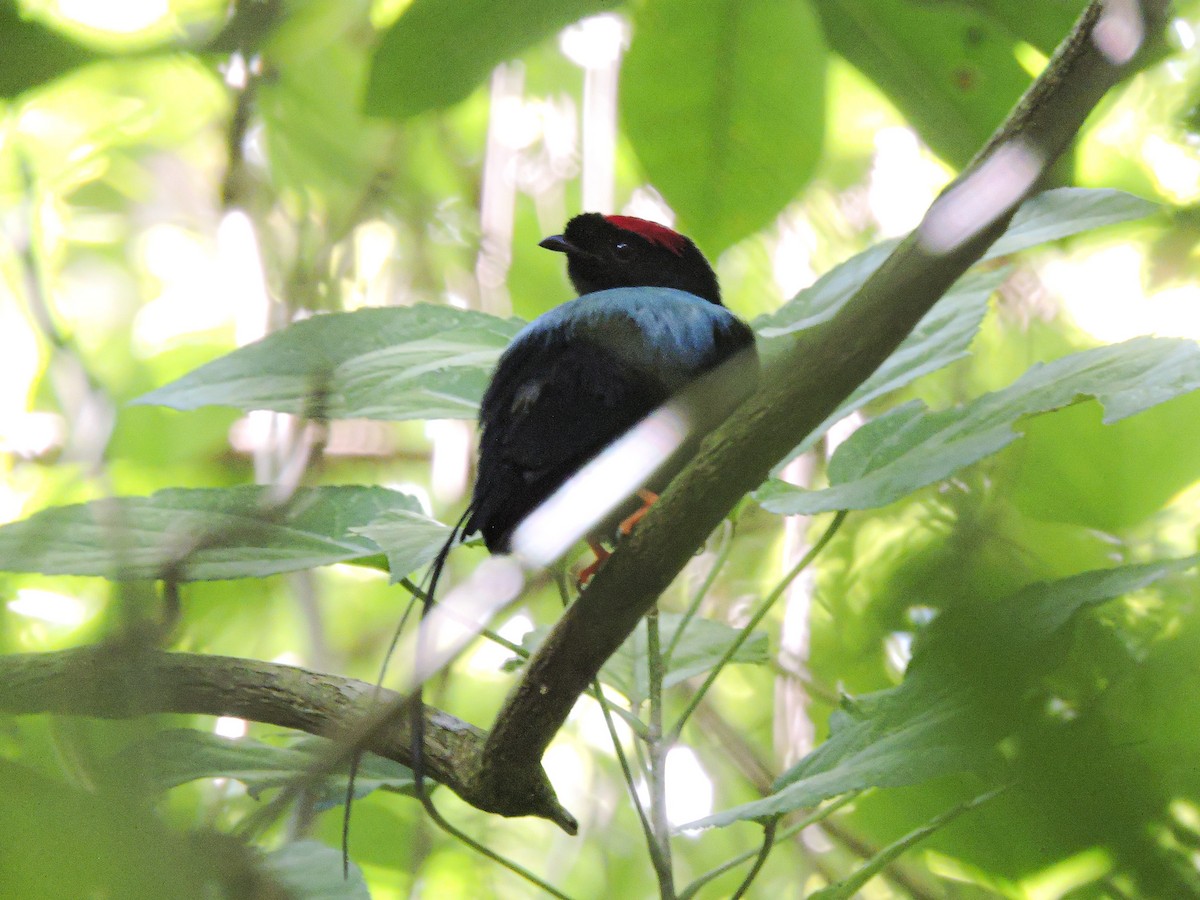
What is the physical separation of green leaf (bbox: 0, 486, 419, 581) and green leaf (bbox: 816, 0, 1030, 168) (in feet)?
3.43

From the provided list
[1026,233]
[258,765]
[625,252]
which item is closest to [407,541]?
[258,765]

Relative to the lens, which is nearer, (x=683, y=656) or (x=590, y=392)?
(x=590, y=392)

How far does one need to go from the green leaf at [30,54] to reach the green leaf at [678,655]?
1.04 m

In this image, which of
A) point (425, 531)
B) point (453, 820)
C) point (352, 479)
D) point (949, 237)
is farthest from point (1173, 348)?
point (352, 479)

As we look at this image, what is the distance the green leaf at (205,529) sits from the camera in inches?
48.2

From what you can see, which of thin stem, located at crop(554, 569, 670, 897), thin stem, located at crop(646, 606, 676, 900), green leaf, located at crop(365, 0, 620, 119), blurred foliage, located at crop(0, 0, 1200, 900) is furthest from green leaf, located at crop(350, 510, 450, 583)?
green leaf, located at crop(365, 0, 620, 119)

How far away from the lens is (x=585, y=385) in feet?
4.99

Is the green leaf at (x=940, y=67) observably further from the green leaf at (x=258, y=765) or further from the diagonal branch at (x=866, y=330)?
the green leaf at (x=258, y=765)

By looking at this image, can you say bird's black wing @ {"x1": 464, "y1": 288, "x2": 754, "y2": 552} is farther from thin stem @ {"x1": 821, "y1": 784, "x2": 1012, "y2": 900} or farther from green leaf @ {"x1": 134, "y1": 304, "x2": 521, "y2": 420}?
thin stem @ {"x1": 821, "y1": 784, "x2": 1012, "y2": 900}

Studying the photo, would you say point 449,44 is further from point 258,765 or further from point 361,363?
point 258,765

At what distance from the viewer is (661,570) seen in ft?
3.78

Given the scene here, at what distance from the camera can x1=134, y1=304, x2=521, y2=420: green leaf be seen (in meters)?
1.39

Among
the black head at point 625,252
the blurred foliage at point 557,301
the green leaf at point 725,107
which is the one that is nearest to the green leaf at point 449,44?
the blurred foliage at point 557,301

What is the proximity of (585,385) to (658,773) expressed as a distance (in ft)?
1.86
